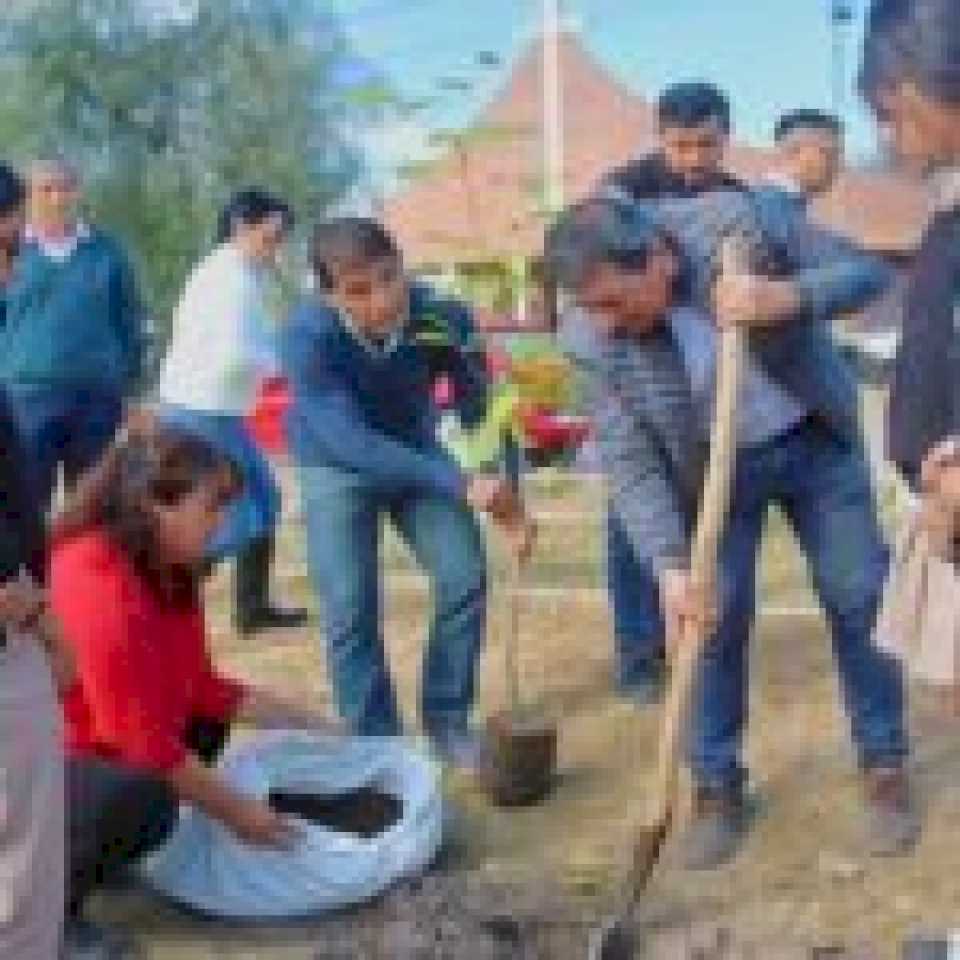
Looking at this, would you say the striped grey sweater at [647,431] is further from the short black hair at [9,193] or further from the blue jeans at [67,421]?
the blue jeans at [67,421]

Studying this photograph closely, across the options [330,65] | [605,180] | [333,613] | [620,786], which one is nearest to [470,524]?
[333,613]

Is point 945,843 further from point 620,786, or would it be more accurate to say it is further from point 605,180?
point 605,180

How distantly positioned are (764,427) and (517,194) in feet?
5.54

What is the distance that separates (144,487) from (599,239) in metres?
1.02

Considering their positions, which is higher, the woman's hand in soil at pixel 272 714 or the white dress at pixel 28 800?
the white dress at pixel 28 800

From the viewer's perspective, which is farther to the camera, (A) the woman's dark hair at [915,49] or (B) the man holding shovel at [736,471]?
(B) the man holding shovel at [736,471]

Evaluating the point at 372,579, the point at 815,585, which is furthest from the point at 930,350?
the point at 372,579

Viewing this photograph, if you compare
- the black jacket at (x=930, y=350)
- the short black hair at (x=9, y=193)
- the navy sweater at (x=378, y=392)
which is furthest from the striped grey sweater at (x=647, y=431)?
the short black hair at (x=9, y=193)

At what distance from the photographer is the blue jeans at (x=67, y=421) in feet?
20.4

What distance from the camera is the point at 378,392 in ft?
16.0

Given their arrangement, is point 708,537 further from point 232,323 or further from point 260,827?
point 232,323

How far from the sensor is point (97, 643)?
12.4 feet

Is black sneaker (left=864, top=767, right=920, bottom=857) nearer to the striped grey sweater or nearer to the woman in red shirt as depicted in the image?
the striped grey sweater

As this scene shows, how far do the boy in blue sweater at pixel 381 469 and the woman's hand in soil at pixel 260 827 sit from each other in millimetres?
842
